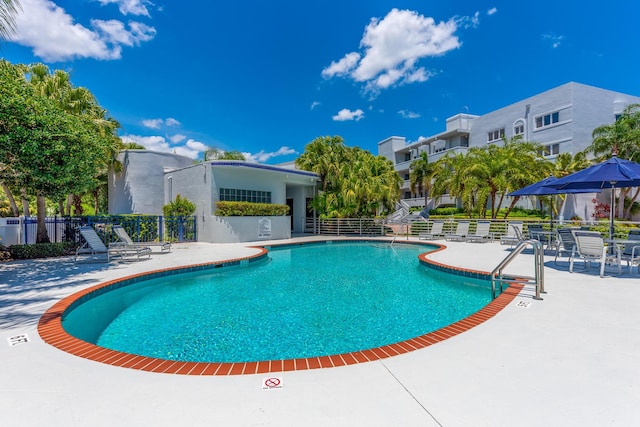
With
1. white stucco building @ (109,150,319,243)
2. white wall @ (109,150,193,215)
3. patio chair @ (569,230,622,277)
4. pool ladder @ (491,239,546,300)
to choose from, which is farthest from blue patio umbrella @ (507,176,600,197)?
white wall @ (109,150,193,215)

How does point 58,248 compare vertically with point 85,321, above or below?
above

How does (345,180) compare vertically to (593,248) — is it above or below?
above

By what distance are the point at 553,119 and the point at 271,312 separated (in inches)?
1187

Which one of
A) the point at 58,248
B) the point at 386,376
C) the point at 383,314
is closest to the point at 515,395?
the point at 386,376

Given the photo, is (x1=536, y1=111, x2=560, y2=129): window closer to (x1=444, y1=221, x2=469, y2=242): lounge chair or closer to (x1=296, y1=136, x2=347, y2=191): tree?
(x1=444, y1=221, x2=469, y2=242): lounge chair

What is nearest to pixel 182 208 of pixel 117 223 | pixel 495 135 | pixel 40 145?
pixel 117 223

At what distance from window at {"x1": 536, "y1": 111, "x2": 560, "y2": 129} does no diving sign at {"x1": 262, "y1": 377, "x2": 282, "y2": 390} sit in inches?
1237

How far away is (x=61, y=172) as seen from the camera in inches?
368

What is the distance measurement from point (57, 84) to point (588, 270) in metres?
22.3

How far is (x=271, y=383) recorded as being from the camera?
272 cm

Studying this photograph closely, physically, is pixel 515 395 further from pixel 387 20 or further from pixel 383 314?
pixel 387 20

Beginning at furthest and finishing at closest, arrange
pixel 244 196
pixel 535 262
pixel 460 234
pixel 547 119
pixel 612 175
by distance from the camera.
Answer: pixel 547 119, pixel 244 196, pixel 460 234, pixel 612 175, pixel 535 262

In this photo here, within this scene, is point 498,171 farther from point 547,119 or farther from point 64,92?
point 64,92

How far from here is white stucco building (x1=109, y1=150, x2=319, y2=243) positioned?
16.9 metres
